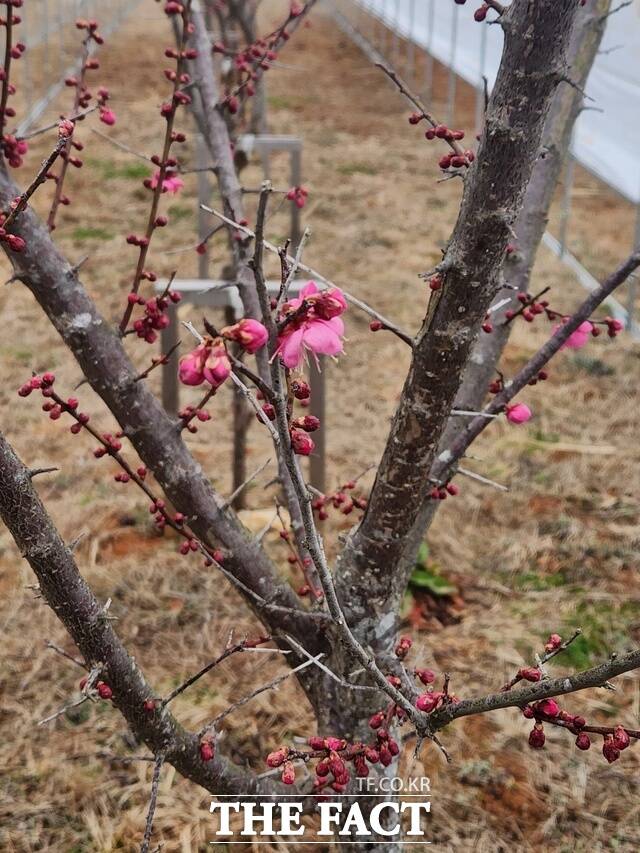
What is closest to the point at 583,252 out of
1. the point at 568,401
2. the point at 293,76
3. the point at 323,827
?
the point at 568,401

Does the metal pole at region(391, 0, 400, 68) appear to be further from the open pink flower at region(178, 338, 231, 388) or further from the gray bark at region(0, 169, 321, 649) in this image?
the open pink flower at region(178, 338, 231, 388)

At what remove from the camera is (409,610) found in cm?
272

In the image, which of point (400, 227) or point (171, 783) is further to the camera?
point (400, 227)

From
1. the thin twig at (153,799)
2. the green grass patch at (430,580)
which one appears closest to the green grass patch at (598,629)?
the green grass patch at (430,580)

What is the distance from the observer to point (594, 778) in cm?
207

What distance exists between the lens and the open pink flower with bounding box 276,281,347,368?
943mm

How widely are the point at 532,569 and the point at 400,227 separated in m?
4.22

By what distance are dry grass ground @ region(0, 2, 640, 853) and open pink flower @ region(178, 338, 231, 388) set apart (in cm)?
104

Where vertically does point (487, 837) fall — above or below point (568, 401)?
below

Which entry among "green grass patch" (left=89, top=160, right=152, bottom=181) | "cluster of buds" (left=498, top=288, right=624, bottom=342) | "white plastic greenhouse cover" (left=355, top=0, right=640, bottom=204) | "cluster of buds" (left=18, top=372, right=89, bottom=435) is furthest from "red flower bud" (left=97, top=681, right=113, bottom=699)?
"green grass patch" (left=89, top=160, right=152, bottom=181)

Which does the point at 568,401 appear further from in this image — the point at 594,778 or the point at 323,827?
the point at 323,827

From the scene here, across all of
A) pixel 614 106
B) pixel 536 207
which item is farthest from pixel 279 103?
pixel 536 207

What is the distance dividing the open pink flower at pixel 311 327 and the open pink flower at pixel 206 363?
0.11 metres

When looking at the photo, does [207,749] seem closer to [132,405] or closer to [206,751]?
[206,751]
